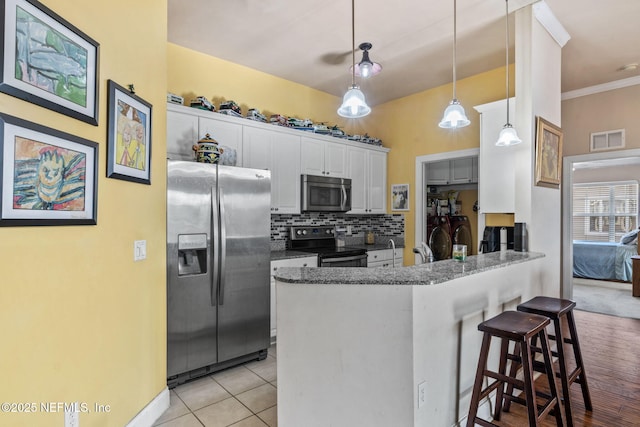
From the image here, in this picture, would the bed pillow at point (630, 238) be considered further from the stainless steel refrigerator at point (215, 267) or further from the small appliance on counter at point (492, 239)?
the stainless steel refrigerator at point (215, 267)

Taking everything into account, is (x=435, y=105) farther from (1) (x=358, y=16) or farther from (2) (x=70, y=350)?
(2) (x=70, y=350)

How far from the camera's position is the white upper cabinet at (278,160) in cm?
353

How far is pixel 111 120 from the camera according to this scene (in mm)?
1689

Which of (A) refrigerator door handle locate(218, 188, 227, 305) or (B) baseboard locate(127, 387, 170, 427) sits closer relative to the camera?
(B) baseboard locate(127, 387, 170, 427)

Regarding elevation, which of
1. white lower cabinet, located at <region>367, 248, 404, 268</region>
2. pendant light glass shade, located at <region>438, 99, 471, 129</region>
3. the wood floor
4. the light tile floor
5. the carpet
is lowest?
the light tile floor

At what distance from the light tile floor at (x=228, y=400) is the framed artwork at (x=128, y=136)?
1.48 meters

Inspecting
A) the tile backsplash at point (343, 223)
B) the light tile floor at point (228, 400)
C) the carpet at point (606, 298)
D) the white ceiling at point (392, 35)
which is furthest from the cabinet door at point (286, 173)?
the carpet at point (606, 298)

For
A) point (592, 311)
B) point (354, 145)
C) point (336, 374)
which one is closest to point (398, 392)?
point (336, 374)

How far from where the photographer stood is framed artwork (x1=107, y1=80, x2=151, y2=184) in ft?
5.57

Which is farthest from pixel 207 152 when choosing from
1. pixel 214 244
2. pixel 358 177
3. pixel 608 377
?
pixel 608 377

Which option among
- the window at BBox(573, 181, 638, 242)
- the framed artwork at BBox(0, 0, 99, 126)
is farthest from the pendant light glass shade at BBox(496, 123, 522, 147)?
the window at BBox(573, 181, 638, 242)

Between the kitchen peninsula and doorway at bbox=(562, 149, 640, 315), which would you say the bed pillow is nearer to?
doorway at bbox=(562, 149, 640, 315)

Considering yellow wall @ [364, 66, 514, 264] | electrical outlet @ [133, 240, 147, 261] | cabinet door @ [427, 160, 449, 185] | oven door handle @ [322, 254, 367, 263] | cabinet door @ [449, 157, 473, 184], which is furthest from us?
cabinet door @ [427, 160, 449, 185]


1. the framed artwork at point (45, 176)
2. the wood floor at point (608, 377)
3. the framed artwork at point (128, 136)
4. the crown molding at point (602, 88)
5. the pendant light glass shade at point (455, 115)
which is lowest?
the wood floor at point (608, 377)
